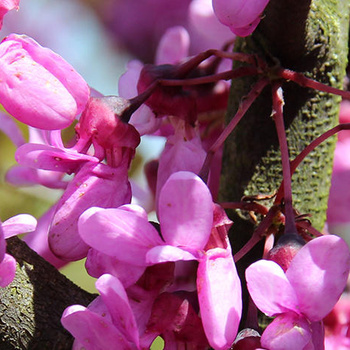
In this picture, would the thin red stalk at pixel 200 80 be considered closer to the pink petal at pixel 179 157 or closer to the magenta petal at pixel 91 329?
the pink petal at pixel 179 157

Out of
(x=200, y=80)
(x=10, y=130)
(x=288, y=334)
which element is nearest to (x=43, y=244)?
(x=10, y=130)

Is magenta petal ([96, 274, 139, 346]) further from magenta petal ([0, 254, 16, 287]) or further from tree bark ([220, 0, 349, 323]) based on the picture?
tree bark ([220, 0, 349, 323])

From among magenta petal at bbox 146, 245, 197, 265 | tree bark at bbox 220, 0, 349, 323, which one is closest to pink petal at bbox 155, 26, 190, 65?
tree bark at bbox 220, 0, 349, 323

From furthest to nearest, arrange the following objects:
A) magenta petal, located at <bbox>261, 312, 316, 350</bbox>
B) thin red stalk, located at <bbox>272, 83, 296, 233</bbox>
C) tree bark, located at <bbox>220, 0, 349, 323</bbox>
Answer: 1. tree bark, located at <bbox>220, 0, 349, 323</bbox>
2. thin red stalk, located at <bbox>272, 83, 296, 233</bbox>
3. magenta petal, located at <bbox>261, 312, 316, 350</bbox>

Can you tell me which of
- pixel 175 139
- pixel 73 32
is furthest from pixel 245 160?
pixel 73 32

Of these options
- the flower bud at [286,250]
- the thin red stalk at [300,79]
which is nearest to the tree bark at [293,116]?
the thin red stalk at [300,79]
